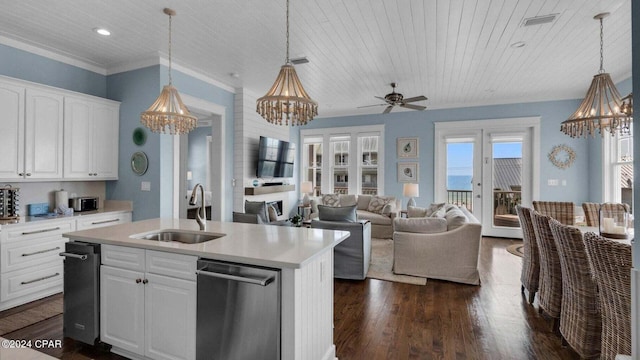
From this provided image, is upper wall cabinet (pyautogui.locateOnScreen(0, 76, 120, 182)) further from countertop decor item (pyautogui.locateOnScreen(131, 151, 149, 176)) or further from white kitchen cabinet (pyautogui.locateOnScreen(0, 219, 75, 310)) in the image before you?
white kitchen cabinet (pyautogui.locateOnScreen(0, 219, 75, 310))

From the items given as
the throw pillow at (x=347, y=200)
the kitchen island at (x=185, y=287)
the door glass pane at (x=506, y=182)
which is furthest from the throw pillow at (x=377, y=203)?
the kitchen island at (x=185, y=287)

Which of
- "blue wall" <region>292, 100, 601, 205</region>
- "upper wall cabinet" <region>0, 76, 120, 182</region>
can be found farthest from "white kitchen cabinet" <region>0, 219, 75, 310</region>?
"blue wall" <region>292, 100, 601, 205</region>

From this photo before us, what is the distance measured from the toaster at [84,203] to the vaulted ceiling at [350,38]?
177 cm

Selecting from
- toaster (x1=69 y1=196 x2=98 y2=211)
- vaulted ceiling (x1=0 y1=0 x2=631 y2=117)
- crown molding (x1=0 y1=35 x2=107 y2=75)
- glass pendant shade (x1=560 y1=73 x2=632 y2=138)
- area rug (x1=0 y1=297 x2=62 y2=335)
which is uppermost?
vaulted ceiling (x1=0 y1=0 x2=631 y2=117)

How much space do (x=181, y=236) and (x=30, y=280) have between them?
2048mm

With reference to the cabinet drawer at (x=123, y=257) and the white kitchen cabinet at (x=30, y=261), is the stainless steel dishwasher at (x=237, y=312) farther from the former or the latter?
the white kitchen cabinet at (x=30, y=261)

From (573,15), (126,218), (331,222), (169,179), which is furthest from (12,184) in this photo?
(573,15)

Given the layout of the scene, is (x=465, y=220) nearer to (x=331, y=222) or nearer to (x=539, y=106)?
(x=331, y=222)

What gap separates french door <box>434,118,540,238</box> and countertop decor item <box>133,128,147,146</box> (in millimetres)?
5615

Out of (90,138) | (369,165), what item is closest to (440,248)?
(369,165)

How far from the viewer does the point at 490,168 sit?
643 centimetres

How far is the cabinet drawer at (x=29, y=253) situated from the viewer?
2956mm

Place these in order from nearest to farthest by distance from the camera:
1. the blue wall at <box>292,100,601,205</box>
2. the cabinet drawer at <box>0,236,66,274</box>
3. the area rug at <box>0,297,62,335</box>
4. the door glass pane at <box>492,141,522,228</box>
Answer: the area rug at <box>0,297,62,335</box>, the cabinet drawer at <box>0,236,66,274</box>, the blue wall at <box>292,100,601,205</box>, the door glass pane at <box>492,141,522,228</box>

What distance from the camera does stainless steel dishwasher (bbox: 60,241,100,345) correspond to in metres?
2.19
